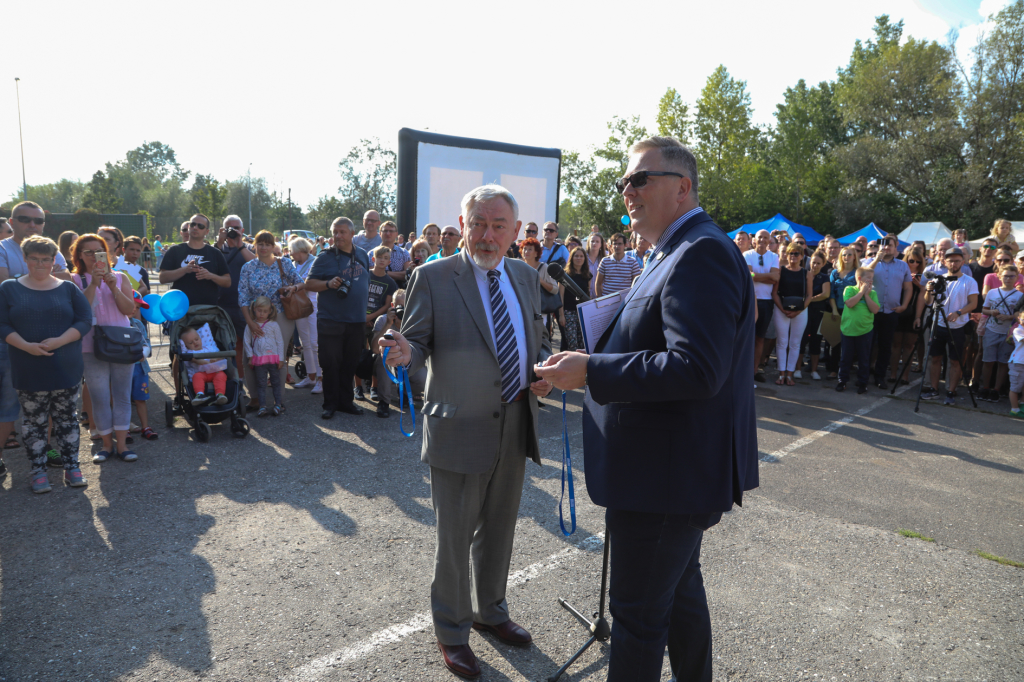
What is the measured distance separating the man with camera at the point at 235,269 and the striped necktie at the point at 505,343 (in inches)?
211

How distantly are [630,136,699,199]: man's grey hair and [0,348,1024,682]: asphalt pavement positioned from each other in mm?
827

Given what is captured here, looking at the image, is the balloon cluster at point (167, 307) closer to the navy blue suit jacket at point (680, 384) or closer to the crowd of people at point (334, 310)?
the crowd of people at point (334, 310)

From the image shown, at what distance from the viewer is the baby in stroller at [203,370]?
19.9 ft

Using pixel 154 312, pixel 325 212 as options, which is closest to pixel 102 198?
pixel 325 212

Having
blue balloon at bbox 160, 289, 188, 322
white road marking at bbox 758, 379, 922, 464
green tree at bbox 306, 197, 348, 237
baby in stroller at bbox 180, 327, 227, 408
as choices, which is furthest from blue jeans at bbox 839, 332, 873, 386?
green tree at bbox 306, 197, 348, 237

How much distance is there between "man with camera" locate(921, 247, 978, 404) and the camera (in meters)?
8.45

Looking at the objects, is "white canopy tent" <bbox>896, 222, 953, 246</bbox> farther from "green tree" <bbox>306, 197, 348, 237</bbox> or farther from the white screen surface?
"green tree" <bbox>306, 197, 348, 237</bbox>

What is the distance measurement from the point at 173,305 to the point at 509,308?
4.87 meters

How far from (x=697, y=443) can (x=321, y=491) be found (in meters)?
3.68

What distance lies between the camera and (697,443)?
1833mm

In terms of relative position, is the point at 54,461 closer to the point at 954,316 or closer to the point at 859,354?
the point at 859,354

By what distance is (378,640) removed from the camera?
A: 2895 millimetres

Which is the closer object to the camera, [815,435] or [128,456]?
[128,456]

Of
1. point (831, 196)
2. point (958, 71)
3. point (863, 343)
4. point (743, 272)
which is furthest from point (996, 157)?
point (743, 272)
